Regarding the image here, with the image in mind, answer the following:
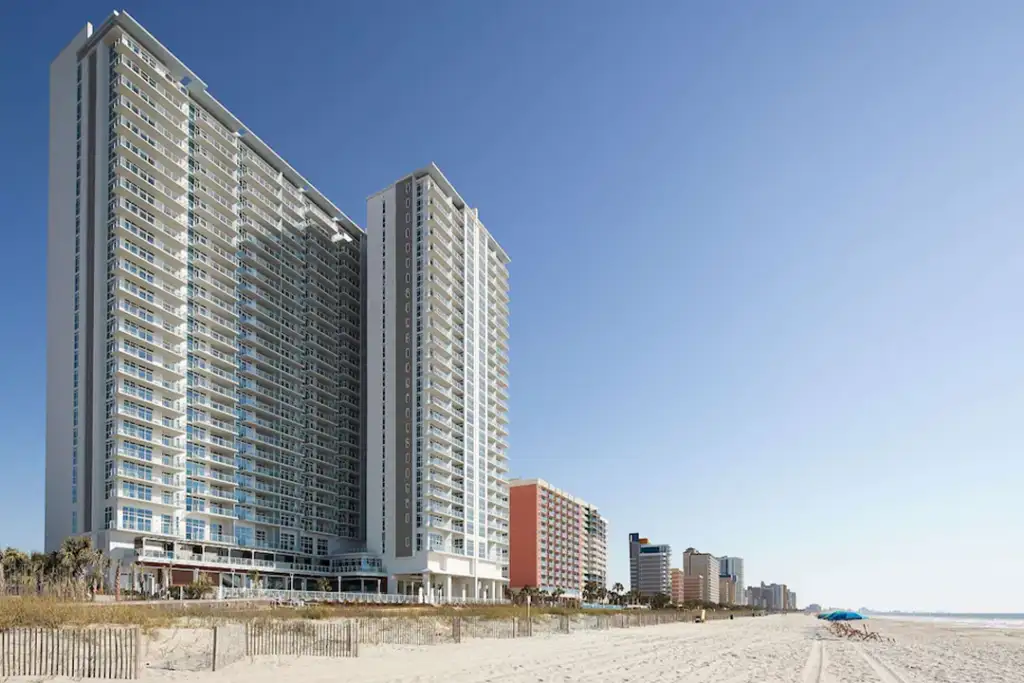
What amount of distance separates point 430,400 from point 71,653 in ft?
290

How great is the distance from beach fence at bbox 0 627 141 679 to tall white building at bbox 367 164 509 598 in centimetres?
8151

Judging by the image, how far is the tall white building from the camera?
107375 mm

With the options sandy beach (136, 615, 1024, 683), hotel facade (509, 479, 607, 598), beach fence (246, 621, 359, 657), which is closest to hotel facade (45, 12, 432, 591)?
beach fence (246, 621, 359, 657)

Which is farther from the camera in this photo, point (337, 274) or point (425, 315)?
point (337, 274)

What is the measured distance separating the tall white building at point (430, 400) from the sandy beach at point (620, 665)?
5640 cm

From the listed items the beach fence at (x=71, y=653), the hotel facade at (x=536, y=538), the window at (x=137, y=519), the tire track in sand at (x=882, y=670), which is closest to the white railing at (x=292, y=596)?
the window at (x=137, y=519)

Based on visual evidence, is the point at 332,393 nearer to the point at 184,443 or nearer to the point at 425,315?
the point at 425,315

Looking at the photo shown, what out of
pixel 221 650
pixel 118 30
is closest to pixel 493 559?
pixel 118 30

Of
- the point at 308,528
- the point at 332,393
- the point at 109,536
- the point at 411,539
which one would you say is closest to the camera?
the point at 109,536

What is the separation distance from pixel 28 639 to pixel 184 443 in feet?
228

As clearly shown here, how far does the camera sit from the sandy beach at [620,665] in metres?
27.3

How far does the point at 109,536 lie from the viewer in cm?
7738

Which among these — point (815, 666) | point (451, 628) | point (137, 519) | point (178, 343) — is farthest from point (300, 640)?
point (178, 343)

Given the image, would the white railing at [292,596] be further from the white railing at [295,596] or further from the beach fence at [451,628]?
the beach fence at [451,628]
